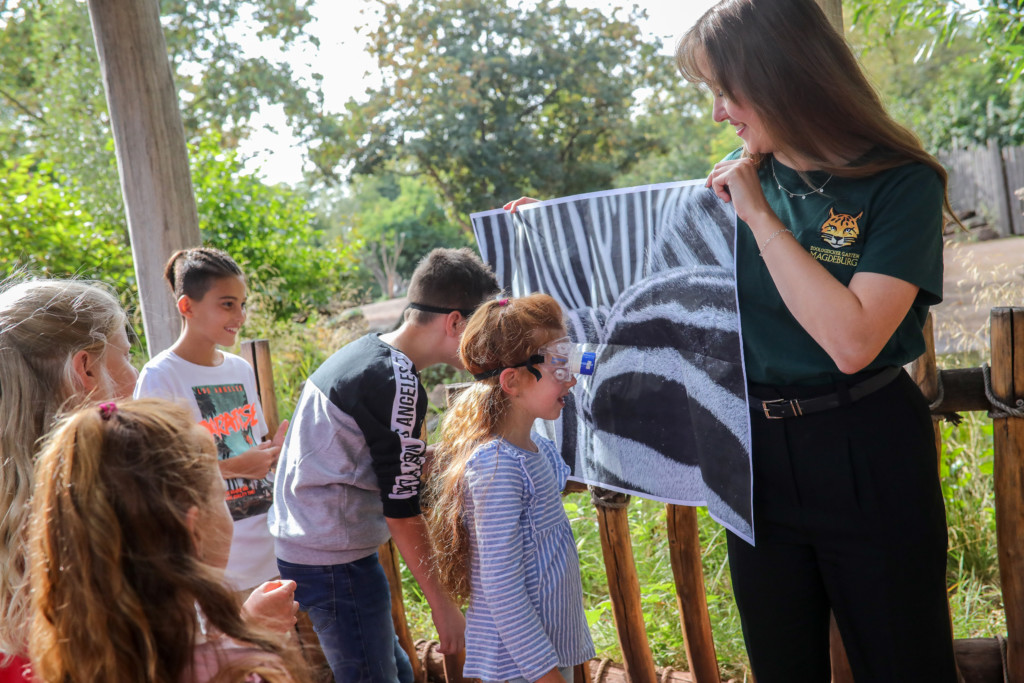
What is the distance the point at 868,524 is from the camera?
1652mm

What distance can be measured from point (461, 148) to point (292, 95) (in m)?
4.24

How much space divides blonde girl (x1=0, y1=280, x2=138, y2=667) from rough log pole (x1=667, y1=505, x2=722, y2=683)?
63.9 inches

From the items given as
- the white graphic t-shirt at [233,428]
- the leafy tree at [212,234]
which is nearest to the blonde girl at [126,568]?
the white graphic t-shirt at [233,428]

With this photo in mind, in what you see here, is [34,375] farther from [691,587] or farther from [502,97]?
[502,97]

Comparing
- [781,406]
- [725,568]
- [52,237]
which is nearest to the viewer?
[781,406]

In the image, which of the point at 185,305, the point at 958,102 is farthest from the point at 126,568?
the point at 958,102

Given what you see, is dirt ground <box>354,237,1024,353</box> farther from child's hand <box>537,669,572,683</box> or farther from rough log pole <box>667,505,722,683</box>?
child's hand <box>537,669,572,683</box>

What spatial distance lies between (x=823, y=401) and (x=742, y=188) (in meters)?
0.48

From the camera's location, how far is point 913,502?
1.65m

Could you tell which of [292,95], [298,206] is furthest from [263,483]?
[292,95]

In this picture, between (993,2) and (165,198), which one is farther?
(993,2)

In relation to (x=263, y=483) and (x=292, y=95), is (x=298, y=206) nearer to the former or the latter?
(x=263, y=483)

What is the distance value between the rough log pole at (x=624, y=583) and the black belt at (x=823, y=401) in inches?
34.0

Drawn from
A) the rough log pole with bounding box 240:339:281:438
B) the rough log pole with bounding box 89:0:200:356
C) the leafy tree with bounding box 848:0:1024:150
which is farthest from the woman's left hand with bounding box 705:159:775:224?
the leafy tree with bounding box 848:0:1024:150
